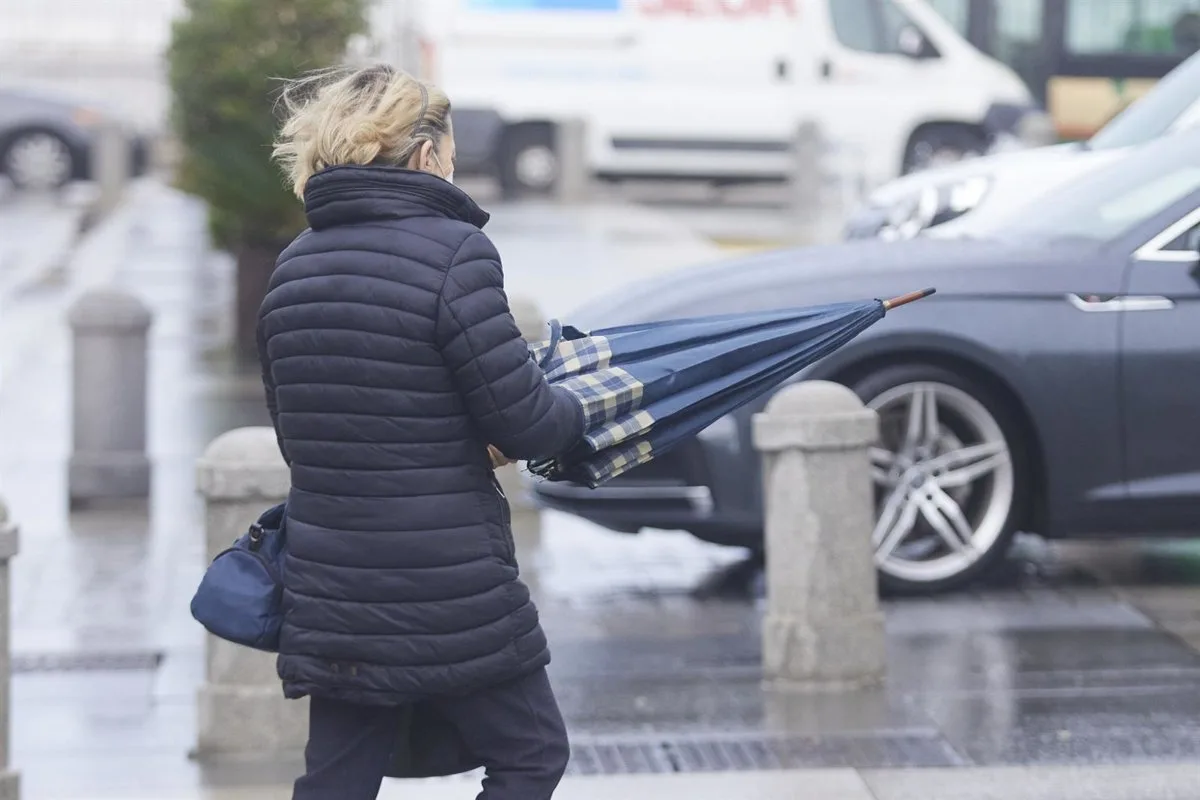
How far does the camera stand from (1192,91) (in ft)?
30.9

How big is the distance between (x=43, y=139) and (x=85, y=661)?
22191mm

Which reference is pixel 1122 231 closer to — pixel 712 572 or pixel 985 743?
pixel 712 572

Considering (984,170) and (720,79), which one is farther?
(720,79)

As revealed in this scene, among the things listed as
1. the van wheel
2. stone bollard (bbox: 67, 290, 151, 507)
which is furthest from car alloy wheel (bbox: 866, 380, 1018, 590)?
the van wheel

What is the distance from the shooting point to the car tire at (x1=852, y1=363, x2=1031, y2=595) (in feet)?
24.6

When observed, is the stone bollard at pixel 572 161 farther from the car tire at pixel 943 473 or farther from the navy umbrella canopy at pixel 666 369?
the navy umbrella canopy at pixel 666 369

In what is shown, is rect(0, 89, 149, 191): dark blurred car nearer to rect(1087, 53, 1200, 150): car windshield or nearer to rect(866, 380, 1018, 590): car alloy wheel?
rect(1087, 53, 1200, 150): car windshield

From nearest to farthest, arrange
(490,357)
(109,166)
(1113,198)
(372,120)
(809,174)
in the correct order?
(490,357) → (372,120) → (1113,198) → (809,174) → (109,166)

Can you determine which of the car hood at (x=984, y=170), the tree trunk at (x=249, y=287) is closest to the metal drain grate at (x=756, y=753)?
the car hood at (x=984, y=170)

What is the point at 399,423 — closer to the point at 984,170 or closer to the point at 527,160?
the point at 984,170

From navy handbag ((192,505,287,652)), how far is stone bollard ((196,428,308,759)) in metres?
1.77

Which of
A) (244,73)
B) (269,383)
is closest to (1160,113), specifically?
(244,73)

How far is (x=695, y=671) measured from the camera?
6.76 meters

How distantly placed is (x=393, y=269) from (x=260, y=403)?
829 cm
